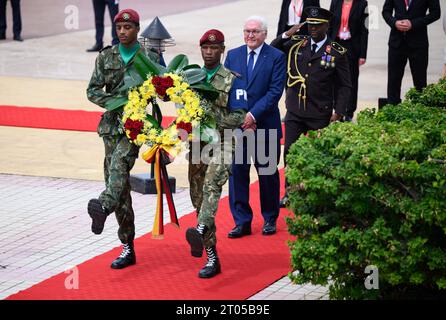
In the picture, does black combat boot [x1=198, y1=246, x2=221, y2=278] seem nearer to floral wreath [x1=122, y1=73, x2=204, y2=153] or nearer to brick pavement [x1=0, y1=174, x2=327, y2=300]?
brick pavement [x1=0, y1=174, x2=327, y2=300]

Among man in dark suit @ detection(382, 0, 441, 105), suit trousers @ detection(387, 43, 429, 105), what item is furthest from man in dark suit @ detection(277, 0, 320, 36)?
suit trousers @ detection(387, 43, 429, 105)

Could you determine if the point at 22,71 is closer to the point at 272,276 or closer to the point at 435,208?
the point at 272,276

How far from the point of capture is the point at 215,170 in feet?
31.2

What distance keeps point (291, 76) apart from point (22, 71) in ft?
31.5

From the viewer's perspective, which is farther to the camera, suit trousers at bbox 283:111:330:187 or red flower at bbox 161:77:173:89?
suit trousers at bbox 283:111:330:187

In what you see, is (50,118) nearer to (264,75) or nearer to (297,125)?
(297,125)

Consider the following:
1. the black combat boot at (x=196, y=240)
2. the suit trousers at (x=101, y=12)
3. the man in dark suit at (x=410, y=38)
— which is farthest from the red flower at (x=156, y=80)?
the suit trousers at (x=101, y=12)

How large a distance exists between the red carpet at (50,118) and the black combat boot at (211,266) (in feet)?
21.0

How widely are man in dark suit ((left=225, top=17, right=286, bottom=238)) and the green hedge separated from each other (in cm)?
243

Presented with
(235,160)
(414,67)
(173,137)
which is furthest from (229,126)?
(414,67)

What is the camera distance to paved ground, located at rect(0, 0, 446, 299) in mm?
10312

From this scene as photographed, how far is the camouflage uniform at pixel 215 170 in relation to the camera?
31.0 feet

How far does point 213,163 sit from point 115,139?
948 mm

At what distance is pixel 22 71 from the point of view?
20.3 metres
